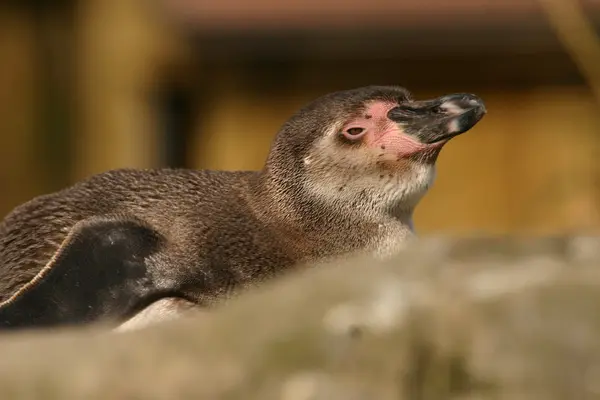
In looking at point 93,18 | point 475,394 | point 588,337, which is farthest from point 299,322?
point 93,18

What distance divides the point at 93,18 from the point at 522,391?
25.2 ft

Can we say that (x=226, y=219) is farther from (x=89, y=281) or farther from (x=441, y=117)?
(x=441, y=117)

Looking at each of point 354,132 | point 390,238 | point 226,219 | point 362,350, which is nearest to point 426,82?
point 354,132

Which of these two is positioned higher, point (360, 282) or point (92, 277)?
point (360, 282)

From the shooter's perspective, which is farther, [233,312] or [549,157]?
[549,157]

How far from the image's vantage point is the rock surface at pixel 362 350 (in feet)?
8.80

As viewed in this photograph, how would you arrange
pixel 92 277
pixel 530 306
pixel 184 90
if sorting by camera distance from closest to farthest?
1. pixel 530 306
2. pixel 92 277
3. pixel 184 90

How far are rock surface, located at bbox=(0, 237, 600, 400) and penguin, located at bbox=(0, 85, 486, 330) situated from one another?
1.13 m

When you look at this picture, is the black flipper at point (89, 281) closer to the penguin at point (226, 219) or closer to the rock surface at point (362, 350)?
the penguin at point (226, 219)

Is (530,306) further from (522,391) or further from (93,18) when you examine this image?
(93,18)

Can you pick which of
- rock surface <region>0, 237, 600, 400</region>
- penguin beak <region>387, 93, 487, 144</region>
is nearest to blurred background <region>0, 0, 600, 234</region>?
penguin beak <region>387, 93, 487, 144</region>

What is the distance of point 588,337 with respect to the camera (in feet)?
8.94

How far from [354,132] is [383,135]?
0.09 metres

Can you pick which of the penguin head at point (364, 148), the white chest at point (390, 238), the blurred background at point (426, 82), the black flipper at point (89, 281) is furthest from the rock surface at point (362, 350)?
the blurred background at point (426, 82)
